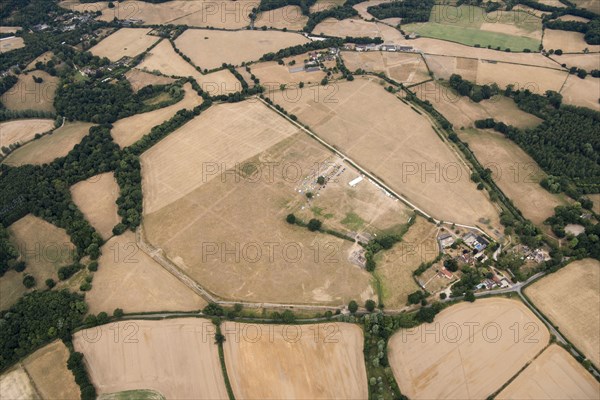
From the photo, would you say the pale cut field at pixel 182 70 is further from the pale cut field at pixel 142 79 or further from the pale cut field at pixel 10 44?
the pale cut field at pixel 10 44

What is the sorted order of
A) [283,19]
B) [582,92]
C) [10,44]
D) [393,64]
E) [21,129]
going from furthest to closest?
1. [283,19]
2. [10,44]
3. [393,64]
4. [582,92]
5. [21,129]

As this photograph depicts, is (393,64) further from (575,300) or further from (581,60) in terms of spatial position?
(575,300)

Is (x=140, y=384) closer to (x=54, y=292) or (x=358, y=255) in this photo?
(x=54, y=292)

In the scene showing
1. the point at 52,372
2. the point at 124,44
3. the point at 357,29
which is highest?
the point at 357,29

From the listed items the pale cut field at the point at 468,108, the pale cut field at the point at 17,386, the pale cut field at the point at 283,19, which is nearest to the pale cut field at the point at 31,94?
the pale cut field at the point at 283,19

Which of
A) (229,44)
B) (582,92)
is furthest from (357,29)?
(582,92)

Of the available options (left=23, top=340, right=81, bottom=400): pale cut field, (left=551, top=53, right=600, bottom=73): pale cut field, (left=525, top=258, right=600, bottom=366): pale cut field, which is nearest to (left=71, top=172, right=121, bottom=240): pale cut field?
(left=23, top=340, right=81, bottom=400): pale cut field

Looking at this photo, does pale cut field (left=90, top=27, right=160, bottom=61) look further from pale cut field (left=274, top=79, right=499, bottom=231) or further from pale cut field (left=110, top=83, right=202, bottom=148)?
pale cut field (left=274, top=79, right=499, bottom=231)
